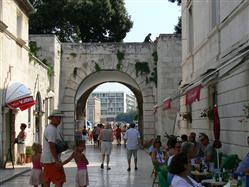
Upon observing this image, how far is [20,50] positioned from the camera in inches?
806

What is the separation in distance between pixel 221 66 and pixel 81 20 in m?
34.6

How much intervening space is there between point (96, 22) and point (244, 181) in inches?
1508

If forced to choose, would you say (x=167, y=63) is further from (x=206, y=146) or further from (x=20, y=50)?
(x=206, y=146)

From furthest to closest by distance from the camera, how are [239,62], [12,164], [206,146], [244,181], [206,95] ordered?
[12,164]
[206,95]
[206,146]
[239,62]
[244,181]

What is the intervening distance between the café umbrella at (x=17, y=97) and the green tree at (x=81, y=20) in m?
26.2

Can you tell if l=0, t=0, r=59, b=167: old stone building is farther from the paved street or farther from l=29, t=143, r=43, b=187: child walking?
l=29, t=143, r=43, b=187: child walking

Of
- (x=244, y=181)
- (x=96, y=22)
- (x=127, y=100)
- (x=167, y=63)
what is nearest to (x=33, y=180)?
(x=244, y=181)

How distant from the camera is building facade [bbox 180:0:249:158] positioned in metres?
11.2

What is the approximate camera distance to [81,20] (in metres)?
44.5

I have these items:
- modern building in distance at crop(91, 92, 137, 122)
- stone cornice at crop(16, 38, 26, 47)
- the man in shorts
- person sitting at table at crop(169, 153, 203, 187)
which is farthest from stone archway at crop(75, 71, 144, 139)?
modern building in distance at crop(91, 92, 137, 122)

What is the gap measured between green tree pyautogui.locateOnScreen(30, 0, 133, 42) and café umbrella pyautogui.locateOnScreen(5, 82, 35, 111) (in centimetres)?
2619

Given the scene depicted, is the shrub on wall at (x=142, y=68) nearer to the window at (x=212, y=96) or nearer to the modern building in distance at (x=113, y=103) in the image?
the window at (x=212, y=96)

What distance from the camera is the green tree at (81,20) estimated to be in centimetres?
4378

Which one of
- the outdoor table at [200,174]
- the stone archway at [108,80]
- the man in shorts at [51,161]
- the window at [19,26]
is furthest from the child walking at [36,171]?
the stone archway at [108,80]
